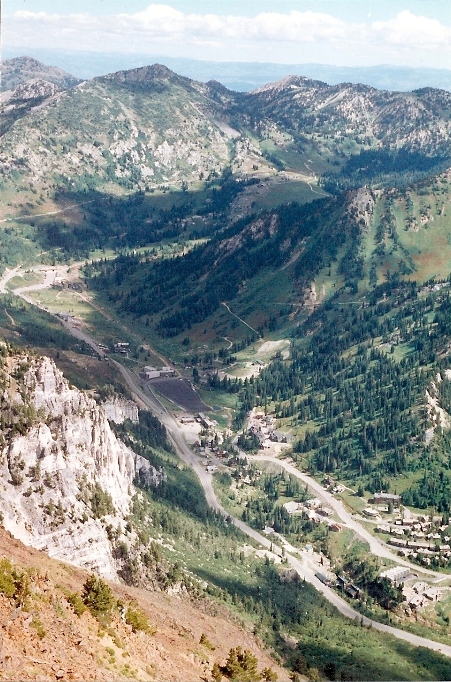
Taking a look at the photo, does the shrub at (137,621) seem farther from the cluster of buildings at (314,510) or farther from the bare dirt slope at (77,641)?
the cluster of buildings at (314,510)

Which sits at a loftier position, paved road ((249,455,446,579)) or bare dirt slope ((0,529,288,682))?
bare dirt slope ((0,529,288,682))

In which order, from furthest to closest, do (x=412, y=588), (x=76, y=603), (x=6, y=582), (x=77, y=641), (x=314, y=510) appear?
(x=314, y=510)
(x=412, y=588)
(x=76, y=603)
(x=77, y=641)
(x=6, y=582)

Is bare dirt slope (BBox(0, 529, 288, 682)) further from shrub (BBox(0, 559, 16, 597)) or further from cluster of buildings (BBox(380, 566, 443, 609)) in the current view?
cluster of buildings (BBox(380, 566, 443, 609))

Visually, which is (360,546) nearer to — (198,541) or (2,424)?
(198,541)

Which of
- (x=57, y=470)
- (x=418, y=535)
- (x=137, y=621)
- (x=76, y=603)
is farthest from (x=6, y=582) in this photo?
(x=418, y=535)

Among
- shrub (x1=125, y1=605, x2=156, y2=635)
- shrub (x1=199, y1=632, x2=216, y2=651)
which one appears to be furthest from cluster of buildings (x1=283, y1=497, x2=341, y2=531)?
shrub (x1=125, y1=605, x2=156, y2=635)

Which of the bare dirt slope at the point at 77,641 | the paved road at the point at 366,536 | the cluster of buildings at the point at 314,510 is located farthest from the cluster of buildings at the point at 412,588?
the bare dirt slope at the point at 77,641

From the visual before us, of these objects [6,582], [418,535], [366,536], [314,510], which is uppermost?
[6,582]

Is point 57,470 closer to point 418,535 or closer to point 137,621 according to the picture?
point 137,621

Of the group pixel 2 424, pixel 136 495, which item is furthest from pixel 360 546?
pixel 2 424
